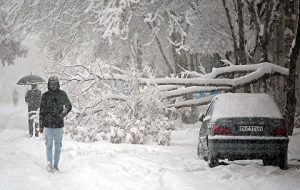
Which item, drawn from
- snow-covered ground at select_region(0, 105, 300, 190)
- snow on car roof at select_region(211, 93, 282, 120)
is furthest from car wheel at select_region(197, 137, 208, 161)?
snow on car roof at select_region(211, 93, 282, 120)

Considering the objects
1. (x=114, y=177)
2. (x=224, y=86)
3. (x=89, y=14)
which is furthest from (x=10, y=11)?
(x=114, y=177)

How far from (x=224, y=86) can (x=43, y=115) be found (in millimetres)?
8086

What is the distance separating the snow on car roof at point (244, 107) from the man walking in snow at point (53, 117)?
3255mm

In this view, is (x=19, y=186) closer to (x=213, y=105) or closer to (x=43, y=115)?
(x=43, y=115)

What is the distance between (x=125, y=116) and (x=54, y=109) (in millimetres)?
6282

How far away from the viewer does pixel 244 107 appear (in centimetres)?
1133

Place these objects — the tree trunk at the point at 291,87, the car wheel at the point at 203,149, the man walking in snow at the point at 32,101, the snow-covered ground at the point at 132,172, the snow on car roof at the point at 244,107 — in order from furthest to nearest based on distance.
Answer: the man walking in snow at the point at 32,101 → the tree trunk at the point at 291,87 → the car wheel at the point at 203,149 → the snow on car roof at the point at 244,107 → the snow-covered ground at the point at 132,172

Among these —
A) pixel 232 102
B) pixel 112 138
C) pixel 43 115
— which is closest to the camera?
pixel 43 115

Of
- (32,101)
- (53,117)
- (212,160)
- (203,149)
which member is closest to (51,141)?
(53,117)

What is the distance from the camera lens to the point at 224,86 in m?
17.3

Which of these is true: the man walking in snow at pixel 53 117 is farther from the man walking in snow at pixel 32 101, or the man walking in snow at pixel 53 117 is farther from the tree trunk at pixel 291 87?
the man walking in snow at pixel 32 101

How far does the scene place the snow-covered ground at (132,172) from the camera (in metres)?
8.91

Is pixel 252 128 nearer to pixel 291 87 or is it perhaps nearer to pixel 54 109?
pixel 54 109

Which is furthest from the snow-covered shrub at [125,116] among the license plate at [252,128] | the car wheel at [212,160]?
the license plate at [252,128]
